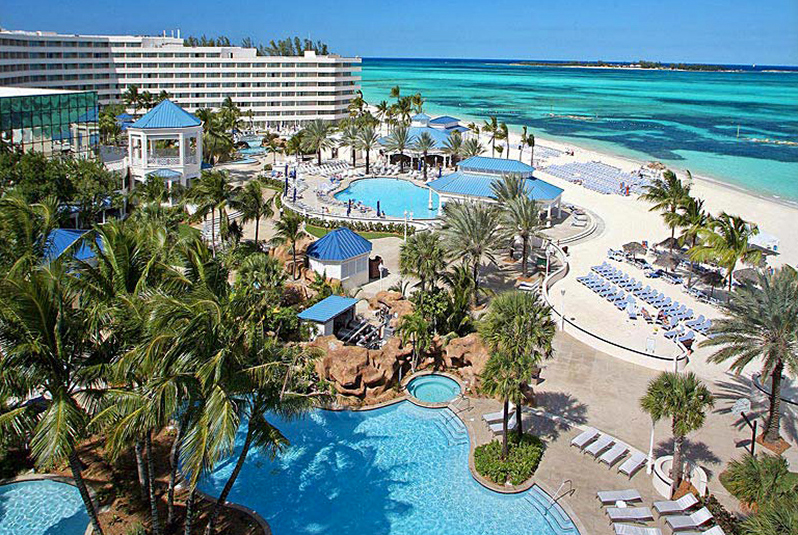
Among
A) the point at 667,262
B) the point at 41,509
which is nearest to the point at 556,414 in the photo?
the point at 41,509

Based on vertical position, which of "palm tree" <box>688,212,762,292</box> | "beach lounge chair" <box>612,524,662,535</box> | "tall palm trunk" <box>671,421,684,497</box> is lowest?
"beach lounge chair" <box>612,524,662,535</box>

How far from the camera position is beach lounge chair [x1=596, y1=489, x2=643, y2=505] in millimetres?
18375

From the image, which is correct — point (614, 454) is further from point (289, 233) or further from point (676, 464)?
point (289, 233)

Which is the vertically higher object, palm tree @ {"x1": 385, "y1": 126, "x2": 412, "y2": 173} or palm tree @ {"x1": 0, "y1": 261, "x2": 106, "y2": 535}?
palm tree @ {"x1": 385, "y1": 126, "x2": 412, "y2": 173}

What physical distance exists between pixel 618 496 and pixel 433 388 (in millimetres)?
8666

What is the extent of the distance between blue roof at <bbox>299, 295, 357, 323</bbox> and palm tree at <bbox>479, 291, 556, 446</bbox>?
30.9 ft

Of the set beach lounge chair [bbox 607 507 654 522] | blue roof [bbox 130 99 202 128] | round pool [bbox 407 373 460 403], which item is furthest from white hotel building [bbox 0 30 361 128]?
beach lounge chair [bbox 607 507 654 522]

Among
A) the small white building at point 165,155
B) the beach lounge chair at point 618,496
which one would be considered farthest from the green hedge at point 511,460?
the small white building at point 165,155

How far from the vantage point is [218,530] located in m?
17.1

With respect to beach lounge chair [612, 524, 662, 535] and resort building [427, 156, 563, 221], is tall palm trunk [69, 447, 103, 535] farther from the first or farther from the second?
resort building [427, 156, 563, 221]

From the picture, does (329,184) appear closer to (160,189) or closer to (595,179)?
(160,189)

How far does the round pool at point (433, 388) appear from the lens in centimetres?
2477

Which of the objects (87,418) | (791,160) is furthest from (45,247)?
(791,160)

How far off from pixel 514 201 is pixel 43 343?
27.1 metres
